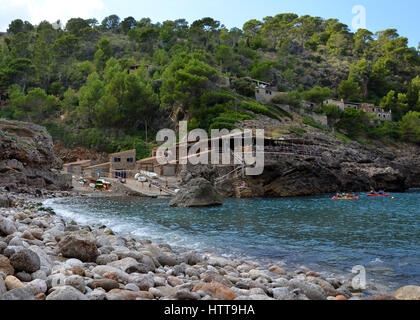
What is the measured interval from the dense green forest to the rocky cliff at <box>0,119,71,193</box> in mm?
19824

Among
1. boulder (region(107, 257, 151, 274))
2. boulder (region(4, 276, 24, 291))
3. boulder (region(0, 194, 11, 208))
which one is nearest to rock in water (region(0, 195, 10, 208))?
boulder (region(0, 194, 11, 208))

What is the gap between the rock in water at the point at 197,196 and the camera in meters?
25.4

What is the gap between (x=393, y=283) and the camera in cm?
740

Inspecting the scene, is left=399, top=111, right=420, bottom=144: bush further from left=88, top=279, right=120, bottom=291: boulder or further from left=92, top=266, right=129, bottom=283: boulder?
left=88, top=279, right=120, bottom=291: boulder

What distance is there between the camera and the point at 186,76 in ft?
181

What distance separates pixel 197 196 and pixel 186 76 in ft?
113

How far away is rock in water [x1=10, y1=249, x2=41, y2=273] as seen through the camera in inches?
181

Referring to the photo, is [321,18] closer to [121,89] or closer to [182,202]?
[121,89]

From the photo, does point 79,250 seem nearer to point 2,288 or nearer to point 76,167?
point 2,288

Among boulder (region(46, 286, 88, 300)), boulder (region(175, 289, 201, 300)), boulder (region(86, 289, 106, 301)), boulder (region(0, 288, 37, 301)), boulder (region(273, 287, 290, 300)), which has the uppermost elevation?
boulder (region(0, 288, 37, 301))

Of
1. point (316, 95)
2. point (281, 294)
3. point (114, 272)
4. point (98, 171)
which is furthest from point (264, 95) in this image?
point (114, 272)

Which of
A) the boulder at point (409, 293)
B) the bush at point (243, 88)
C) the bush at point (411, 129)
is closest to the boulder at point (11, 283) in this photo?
the boulder at point (409, 293)

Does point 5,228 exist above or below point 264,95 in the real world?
below
